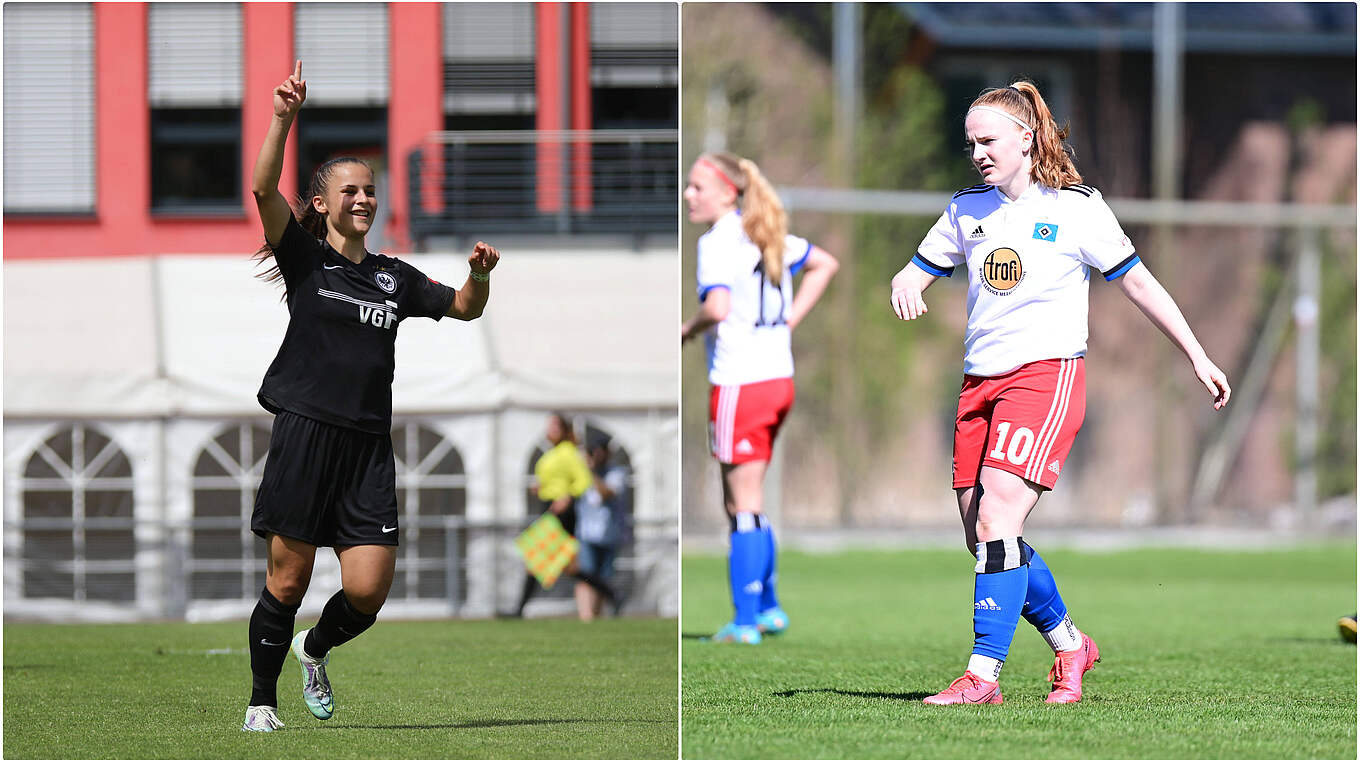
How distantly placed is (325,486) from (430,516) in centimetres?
963

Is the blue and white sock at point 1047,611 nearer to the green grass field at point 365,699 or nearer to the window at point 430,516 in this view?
the green grass field at point 365,699

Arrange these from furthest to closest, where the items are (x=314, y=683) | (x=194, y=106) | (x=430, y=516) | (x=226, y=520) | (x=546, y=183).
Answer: (x=194, y=106) < (x=546, y=183) < (x=430, y=516) < (x=226, y=520) < (x=314, y=683)

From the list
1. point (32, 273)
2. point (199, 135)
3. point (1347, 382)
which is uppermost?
point (199, 135)

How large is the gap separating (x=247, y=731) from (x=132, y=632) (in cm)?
621

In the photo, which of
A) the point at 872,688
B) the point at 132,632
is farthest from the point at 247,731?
the point at 132,632

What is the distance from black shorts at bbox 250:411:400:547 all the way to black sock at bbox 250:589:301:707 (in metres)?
0.24

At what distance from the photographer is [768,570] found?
7402 millimetres

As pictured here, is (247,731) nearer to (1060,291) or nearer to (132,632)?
(1060,291)

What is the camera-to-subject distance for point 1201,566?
16297mm

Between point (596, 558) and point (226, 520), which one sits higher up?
point (226, 520)

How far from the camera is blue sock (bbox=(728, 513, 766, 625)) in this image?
7.27 meters

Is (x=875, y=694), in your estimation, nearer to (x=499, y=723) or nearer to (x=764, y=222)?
(x=499, y=723)

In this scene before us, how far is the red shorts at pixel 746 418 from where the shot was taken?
7355mm

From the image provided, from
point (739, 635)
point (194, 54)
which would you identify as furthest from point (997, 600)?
point (194, 54)
